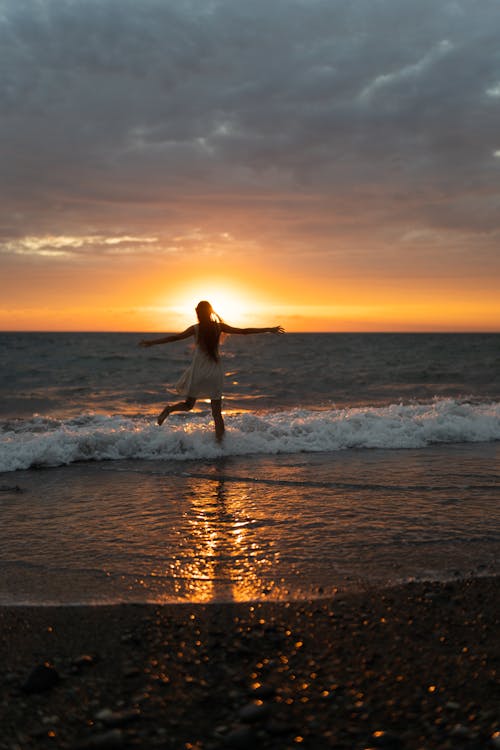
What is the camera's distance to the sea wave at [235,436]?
8430 mm

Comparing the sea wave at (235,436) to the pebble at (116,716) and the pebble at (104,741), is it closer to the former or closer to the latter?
the pebble at (116,716)

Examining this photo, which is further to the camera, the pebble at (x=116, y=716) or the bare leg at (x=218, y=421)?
the bare leg at (x=218, y=421)

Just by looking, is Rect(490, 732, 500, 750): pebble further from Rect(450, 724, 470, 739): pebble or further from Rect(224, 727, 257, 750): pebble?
Rect(224, 727, 257, 750): pebble

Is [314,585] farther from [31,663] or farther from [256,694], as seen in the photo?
[31,663]

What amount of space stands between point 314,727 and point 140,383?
67.2ft

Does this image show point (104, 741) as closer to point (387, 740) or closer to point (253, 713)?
point (253, 713)

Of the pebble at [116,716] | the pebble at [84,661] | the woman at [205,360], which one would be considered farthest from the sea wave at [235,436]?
the pebble at [116,716]

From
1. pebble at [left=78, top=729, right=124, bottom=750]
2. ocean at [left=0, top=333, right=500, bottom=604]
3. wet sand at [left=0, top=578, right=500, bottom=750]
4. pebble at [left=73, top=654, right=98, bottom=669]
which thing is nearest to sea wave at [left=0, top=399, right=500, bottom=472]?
ocean at [left=0, top=333, right=500, bottom=604]

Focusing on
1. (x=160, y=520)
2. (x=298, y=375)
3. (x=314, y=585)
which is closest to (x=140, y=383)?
(x=298, y=375)

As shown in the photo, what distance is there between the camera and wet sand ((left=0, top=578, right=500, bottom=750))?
2314mm

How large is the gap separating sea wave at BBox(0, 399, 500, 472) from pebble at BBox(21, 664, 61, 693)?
556 centimetres

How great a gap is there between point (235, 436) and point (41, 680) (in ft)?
21.6

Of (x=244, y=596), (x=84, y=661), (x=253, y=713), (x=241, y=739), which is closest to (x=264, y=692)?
→ (x=253, y=713)

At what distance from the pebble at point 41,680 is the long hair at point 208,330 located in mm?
6304
